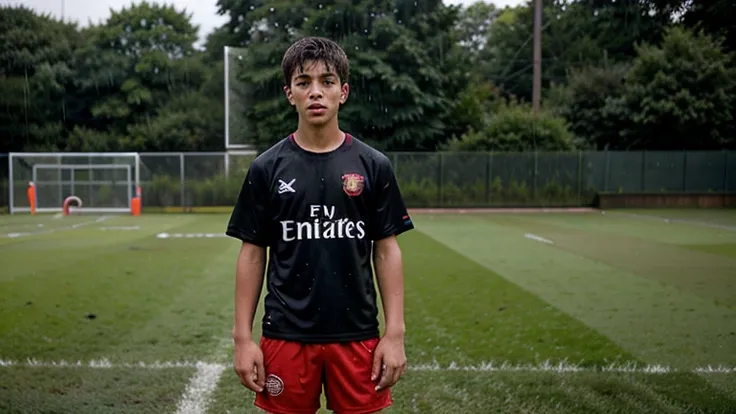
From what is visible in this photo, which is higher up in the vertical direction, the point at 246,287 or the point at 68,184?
the point at 246,287

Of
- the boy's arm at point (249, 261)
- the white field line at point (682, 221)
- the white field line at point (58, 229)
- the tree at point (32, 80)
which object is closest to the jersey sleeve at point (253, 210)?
the boy's arm at point (249, 261)

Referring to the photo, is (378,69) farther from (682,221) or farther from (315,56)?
A: (315,56)

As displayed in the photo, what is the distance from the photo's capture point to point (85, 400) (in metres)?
4.32

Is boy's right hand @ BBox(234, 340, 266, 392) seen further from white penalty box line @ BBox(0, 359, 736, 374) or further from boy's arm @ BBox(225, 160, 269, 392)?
white penalty box line @ BBox(0, 359, 736, 374)

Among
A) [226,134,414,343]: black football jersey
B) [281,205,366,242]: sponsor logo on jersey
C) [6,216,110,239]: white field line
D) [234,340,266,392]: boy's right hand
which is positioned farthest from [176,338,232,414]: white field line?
[6,216,110,239]: white field line

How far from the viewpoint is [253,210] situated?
237cm

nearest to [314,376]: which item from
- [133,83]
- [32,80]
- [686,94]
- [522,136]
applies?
[522,136]

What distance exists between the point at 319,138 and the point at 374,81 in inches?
1063

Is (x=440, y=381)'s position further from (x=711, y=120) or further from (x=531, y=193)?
(x=711, y=120)

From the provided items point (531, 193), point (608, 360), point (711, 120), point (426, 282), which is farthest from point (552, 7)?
point (608, 360)

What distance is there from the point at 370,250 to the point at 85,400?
9.08 feet

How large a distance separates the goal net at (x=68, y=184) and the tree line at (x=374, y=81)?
790cm

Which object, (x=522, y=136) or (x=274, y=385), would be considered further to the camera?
(x=522, y=136)

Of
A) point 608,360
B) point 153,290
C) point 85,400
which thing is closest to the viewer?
point 85,400
